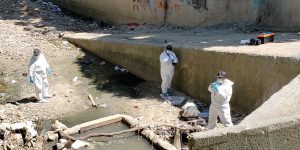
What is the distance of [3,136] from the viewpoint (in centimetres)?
988

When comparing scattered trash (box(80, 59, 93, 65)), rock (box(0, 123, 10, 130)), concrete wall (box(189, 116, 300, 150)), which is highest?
concrete wall (box(189, 116, 300, 150))

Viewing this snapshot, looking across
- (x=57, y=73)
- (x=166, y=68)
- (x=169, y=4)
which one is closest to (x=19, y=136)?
(x=166, y=68)

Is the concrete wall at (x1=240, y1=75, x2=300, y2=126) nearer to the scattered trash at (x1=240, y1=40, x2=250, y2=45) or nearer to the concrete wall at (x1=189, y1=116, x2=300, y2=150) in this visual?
the concrete wall at (x1=189, y1=116, x2=300, y2=150)

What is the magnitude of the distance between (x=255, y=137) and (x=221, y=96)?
12.7 feet

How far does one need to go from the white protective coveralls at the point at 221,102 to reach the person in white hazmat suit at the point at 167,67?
284 centimetres

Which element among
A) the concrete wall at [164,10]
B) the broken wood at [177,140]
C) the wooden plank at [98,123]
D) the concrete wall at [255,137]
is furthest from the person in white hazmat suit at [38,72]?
the concrete wall at [255,137]

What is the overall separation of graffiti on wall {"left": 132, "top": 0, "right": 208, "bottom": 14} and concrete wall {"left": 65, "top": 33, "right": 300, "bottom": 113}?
2298 mm

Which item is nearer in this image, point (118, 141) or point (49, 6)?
point (118, 141)

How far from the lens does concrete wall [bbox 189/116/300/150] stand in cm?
514

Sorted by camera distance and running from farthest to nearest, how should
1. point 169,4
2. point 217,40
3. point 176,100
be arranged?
1. point 169,4
2. point 217,40
3. point 176,100

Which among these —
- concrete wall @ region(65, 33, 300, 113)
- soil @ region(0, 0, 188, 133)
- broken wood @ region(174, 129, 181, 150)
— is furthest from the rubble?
concrete wall @ region(65, 33, 300, 113)

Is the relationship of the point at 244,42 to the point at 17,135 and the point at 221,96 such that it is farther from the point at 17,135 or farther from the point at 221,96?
the point at 17,135

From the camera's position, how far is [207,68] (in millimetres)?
11562

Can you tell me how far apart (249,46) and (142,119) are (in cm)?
300
